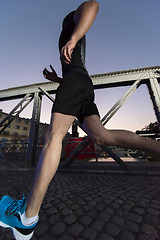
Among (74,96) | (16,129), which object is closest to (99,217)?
(74,96)

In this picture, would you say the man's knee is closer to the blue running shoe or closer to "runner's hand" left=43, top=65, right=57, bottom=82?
the blue running shoe

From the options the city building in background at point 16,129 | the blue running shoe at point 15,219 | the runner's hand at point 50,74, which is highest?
the city building in background at point 16,129

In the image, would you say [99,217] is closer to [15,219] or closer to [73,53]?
[15,219]

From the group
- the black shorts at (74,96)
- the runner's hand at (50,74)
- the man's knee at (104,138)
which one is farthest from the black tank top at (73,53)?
the man's knee at (104,138)

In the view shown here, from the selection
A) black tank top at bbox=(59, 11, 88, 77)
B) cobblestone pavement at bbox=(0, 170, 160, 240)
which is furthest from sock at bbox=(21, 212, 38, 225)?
black tank top at bbox=(59, 11, 88, 77)

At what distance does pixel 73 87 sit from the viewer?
40.1 inches

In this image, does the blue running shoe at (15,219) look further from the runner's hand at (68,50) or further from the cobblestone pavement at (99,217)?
the runner's hand at (68,50)

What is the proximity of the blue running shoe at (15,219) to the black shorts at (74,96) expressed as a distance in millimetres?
840

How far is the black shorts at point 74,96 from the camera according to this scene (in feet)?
3.16

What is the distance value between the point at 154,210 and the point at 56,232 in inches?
42.5

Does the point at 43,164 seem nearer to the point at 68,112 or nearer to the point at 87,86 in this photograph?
the point at 68,112

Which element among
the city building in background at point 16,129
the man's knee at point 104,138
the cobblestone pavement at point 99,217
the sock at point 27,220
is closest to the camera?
the sock at point 27,220

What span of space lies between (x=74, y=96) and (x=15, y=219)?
3.55 feet

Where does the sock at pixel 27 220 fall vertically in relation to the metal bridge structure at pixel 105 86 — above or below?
below
